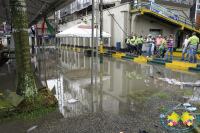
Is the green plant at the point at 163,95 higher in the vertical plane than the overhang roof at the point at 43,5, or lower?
lower

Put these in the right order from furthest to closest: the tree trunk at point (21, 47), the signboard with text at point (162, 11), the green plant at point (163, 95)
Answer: the signboard with text at point (162, 11), the green plant at point (163, 95), the tree trunk at point (21, 47)

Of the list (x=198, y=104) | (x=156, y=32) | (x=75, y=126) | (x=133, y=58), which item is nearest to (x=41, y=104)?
(x=75, y=126)

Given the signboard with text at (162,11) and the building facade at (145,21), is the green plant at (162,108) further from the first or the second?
the signboard with text at (162,11)

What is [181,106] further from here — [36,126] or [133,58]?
[133,58]

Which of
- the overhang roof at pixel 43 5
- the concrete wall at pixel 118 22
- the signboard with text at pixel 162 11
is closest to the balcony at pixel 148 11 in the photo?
the signboard with text at pixel 162 11

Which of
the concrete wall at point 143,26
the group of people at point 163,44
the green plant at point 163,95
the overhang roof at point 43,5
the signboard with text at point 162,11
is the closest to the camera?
the green plant at point 163,95

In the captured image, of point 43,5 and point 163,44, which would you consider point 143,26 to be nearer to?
point 163,44

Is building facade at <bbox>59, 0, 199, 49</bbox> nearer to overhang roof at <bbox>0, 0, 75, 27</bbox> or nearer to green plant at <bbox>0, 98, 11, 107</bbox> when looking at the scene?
overhang roof at <bbox>0, 0, 75, 27</bbox>

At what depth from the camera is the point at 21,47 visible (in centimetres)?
437

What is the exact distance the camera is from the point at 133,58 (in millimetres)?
14359

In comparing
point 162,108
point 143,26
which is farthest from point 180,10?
point 162,108

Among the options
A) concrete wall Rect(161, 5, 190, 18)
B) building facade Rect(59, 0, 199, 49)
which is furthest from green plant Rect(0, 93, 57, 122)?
concrete wall Rect(161, 5, 190, 18)

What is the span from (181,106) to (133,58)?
33.3 ft

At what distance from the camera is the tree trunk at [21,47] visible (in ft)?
14.1
